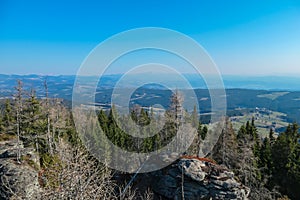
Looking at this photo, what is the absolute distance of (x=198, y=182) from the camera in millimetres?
20016

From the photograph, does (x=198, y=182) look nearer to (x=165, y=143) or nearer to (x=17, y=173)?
(x=17, y=173)

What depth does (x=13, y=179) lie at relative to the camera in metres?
17.7

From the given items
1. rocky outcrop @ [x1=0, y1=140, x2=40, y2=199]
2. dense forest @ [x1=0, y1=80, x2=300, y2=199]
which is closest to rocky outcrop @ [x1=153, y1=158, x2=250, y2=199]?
dense forest @ [x1=0, y1=80, x2=300, y2=199]

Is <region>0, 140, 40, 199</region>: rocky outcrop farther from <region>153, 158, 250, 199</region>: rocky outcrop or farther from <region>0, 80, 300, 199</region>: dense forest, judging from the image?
<region>153, 158, 250, 199</region>: rocky outcrop

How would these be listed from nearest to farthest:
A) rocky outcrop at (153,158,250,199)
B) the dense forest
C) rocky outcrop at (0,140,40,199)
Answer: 1. rocky outcrop at (0,140,40,199)
2. rocky outcrop at (153,158,250,199)
3. the dense forest

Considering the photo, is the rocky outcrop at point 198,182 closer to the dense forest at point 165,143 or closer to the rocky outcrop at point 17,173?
the dense forest at point 165,143

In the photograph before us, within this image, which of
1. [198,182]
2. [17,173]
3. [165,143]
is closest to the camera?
[17,173]

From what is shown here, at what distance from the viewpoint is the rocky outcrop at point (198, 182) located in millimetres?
19500

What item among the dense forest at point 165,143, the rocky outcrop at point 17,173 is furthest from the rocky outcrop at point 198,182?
the rocky outcrop at point 17,173

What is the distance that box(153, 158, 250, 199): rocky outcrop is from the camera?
64.0 feet

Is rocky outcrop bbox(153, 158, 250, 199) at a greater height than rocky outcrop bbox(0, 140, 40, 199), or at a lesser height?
lesser

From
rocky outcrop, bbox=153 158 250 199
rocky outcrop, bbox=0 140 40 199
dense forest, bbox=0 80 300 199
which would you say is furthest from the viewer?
dense forest, bbox=0 80 300 199

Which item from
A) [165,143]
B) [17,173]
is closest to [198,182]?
[17,173]

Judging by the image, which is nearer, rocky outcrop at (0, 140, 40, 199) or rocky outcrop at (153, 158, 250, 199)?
rocky outcrop at (0, 140, 40, 199)
